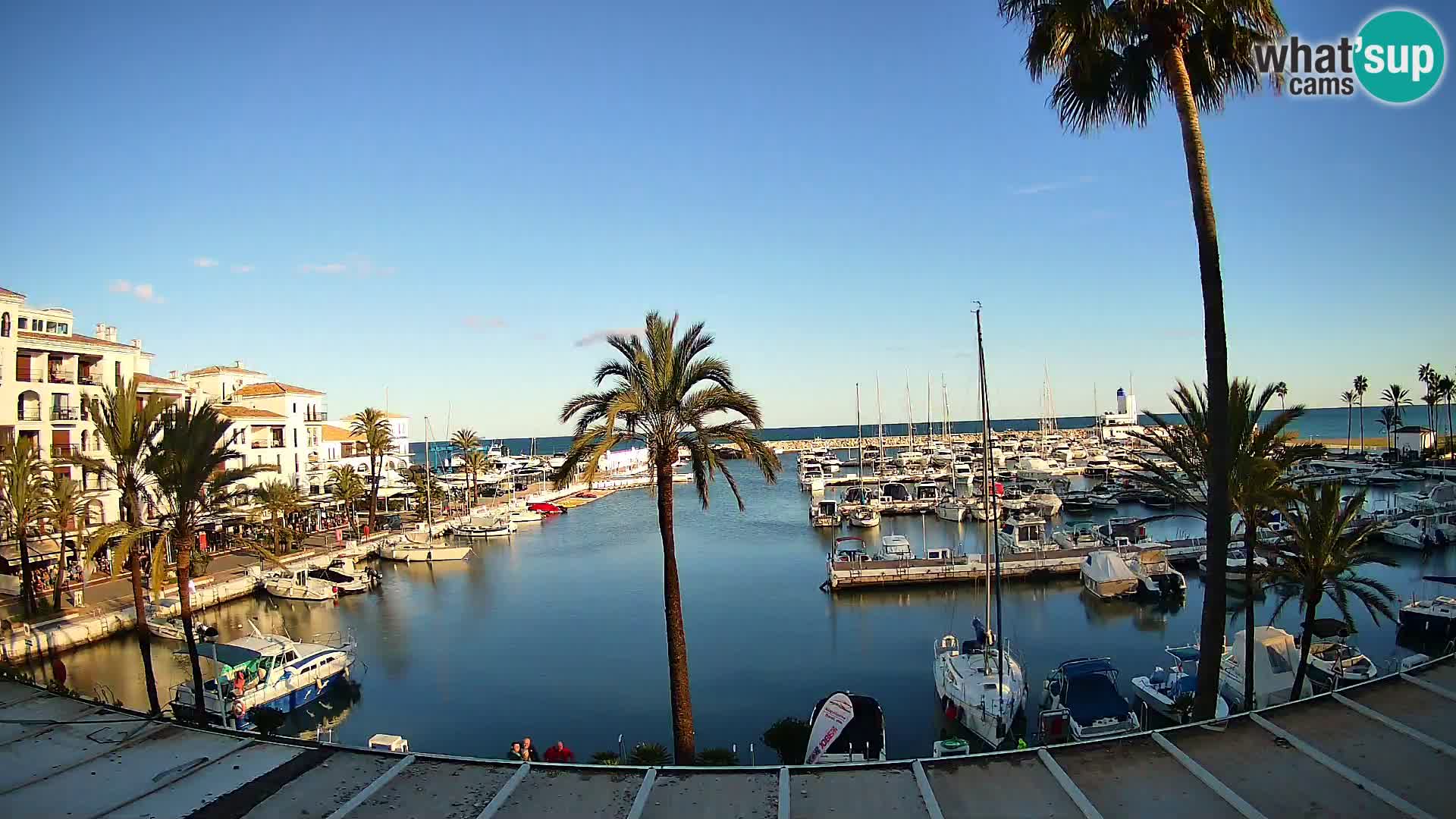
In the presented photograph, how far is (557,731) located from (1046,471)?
6914cm

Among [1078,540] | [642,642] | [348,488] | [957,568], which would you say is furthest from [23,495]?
[1078,540]

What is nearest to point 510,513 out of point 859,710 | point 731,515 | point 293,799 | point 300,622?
point 731,515

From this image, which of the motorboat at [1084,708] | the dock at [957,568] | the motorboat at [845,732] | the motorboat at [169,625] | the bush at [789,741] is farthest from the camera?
the dock at [957,568]

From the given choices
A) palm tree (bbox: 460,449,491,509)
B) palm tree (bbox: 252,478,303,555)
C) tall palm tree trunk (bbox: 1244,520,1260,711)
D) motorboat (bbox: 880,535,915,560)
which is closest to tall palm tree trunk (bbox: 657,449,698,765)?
tall palm tree trunk (bbox: 1244,520,1260,711)

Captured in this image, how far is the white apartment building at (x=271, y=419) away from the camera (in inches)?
2132

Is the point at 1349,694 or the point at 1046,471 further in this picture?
the point at 1046,471

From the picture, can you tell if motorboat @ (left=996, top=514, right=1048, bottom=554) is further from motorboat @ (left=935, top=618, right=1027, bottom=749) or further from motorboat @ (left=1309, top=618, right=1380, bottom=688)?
motorboat @ (left=935, top=618, right=1027, bottom=749)

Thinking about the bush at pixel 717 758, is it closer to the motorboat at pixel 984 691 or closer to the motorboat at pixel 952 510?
the motorboat at pixel 984 691

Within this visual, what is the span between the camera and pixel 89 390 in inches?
1564

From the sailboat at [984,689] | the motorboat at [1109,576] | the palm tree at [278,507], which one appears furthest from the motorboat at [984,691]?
the palm tree at [278,507]

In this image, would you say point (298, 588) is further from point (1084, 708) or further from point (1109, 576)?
point (1109, 576)

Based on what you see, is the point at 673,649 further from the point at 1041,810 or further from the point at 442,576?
the point at 442,576

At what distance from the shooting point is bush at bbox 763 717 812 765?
17.4 m

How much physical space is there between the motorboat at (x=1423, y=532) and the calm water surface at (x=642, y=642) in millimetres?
1139
